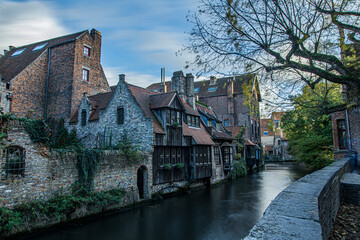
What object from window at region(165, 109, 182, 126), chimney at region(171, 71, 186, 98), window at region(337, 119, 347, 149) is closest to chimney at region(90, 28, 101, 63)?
chimney at region(171, 71, 186, 98)

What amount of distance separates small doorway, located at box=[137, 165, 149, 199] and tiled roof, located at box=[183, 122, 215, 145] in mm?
4705

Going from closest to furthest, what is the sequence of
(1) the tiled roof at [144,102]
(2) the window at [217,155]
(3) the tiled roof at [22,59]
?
(1) the tiled roof at [144,102]
(3) the tiled roof at [22,59]
(2) the window at [217,155]

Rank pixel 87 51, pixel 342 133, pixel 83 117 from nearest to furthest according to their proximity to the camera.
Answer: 1. pixel 342 133
2. pixel 83 117
3. pixel 87 51

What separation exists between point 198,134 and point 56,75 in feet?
50.8

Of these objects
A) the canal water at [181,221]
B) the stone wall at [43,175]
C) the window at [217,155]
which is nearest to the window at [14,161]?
the stone wall at [43,175]

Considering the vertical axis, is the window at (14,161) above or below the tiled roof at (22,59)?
→ below

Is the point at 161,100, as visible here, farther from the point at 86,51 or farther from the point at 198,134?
the point at 86,51

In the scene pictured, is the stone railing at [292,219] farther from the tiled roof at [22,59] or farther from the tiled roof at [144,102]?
the tiled roof at [22,59]

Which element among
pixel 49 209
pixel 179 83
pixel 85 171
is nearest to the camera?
pixel 49 209

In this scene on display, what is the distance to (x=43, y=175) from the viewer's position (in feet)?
34.3

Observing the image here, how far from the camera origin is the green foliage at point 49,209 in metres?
8.68

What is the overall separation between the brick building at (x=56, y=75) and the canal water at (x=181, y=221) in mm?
14106

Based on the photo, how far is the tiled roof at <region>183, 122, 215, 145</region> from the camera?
19.4 m

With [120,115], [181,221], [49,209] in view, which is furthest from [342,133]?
[49,209]
